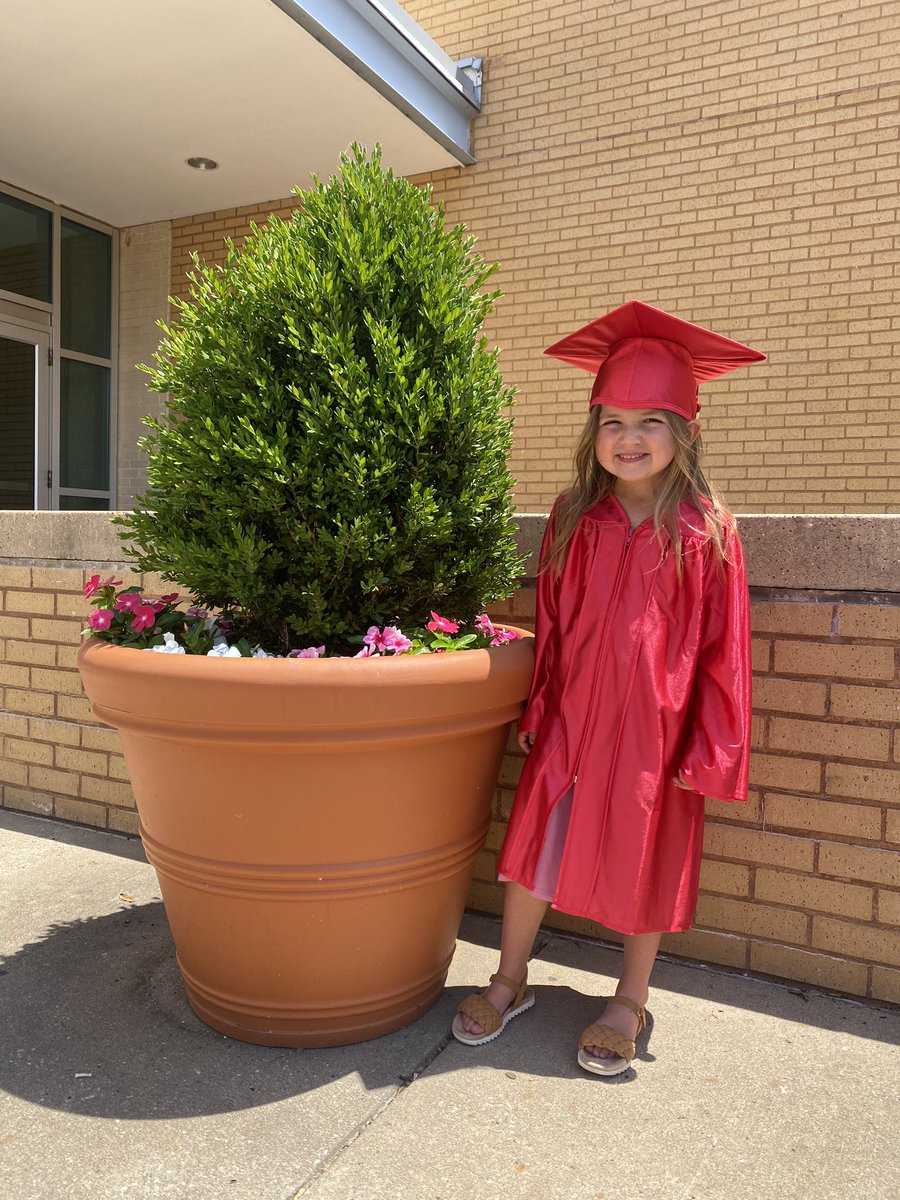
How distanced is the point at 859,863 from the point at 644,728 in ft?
2.64

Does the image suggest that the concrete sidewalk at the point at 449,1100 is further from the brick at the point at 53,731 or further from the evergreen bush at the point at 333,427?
the brick at the point at 53,731

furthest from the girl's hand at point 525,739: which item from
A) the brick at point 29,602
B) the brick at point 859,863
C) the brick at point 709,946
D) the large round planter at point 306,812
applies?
the brick at point 29,602

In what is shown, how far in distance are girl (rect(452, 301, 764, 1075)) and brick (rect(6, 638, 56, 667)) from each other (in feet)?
7.71

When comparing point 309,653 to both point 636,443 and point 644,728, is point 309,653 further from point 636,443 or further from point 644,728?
point 636,443

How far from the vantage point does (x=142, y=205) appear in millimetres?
8219

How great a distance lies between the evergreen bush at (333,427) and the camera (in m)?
2.19

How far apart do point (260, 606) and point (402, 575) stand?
353 millimetres

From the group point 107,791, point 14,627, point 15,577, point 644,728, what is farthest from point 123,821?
point 644,728

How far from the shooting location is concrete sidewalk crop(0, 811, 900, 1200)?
1.80 meters

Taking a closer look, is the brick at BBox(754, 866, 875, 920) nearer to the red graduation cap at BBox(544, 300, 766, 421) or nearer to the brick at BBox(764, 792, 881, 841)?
the brick at BBox(764, 792, 881, 841)

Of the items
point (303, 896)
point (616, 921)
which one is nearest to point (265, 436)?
point (303, 896)

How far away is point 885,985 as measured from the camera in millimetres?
2516

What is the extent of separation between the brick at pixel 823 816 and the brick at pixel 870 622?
46cm

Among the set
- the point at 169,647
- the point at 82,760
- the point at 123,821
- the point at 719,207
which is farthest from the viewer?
the point at 719,207
